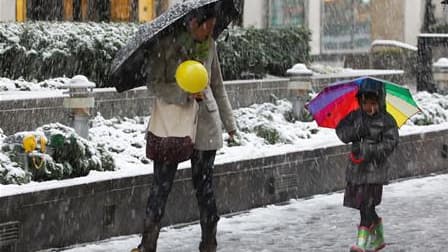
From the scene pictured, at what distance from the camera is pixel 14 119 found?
1173 centimetres

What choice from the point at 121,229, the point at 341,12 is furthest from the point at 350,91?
the point at 341,12

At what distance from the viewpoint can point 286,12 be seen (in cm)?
3133

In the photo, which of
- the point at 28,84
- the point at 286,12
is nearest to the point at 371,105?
the point at 28,84

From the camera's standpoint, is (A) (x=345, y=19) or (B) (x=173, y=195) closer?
(B) (x=173, y=195)

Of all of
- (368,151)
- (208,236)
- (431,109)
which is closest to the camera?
(208,236)

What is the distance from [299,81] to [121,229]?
572 centimetres

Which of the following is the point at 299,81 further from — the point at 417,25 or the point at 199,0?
the point at 417,25

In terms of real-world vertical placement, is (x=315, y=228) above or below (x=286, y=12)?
below

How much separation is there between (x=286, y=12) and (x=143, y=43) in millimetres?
23466

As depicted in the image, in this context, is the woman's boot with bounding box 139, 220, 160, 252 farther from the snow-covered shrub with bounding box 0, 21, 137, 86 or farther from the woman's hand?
the snow-covered shrub with bounding box 0, 21, 137, 86

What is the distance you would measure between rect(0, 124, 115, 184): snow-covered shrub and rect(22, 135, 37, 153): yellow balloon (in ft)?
0.16

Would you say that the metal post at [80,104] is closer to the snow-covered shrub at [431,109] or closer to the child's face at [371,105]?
the child's face at [371,105]

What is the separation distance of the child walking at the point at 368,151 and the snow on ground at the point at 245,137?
2020mm

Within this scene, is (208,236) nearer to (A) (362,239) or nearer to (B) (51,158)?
(A) (362,239)
